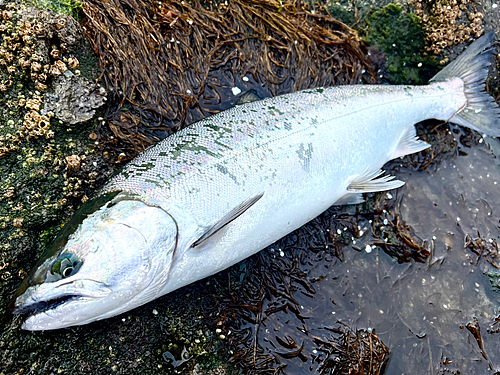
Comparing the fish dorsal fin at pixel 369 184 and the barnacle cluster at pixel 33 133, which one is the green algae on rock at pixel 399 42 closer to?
the fish dorsal fin at pixel 369 184

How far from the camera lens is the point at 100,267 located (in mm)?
2102

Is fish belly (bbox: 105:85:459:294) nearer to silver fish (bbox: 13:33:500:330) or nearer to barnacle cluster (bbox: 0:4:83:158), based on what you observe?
silver fish (bbox: 13:33:500:330)

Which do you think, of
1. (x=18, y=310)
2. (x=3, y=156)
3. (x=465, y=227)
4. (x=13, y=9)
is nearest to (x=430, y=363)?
(x=465, y=227)

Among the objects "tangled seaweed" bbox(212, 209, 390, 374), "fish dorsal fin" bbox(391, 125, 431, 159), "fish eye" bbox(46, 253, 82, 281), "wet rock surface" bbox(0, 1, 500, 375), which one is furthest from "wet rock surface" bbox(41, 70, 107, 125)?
"fish dorsal fin" bbox(391, 125, 431, 159)

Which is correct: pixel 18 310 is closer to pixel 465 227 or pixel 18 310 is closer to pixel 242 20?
pixel 242 20

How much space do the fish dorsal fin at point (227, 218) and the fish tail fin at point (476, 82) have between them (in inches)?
97.5

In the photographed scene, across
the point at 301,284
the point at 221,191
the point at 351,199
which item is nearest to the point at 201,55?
the point at 221,191

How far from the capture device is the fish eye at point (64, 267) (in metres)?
2.10

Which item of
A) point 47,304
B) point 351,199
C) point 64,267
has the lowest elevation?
point 351,199

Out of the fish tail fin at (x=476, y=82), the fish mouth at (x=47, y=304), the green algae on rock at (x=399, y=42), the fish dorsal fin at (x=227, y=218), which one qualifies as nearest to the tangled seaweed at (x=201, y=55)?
the green algae on rock at (x=399, y=42)

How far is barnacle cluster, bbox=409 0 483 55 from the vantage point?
3.51 m

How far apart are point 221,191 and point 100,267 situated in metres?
0.95

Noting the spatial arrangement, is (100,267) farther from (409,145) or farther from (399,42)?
(399,42)

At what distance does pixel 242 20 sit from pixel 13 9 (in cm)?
199
